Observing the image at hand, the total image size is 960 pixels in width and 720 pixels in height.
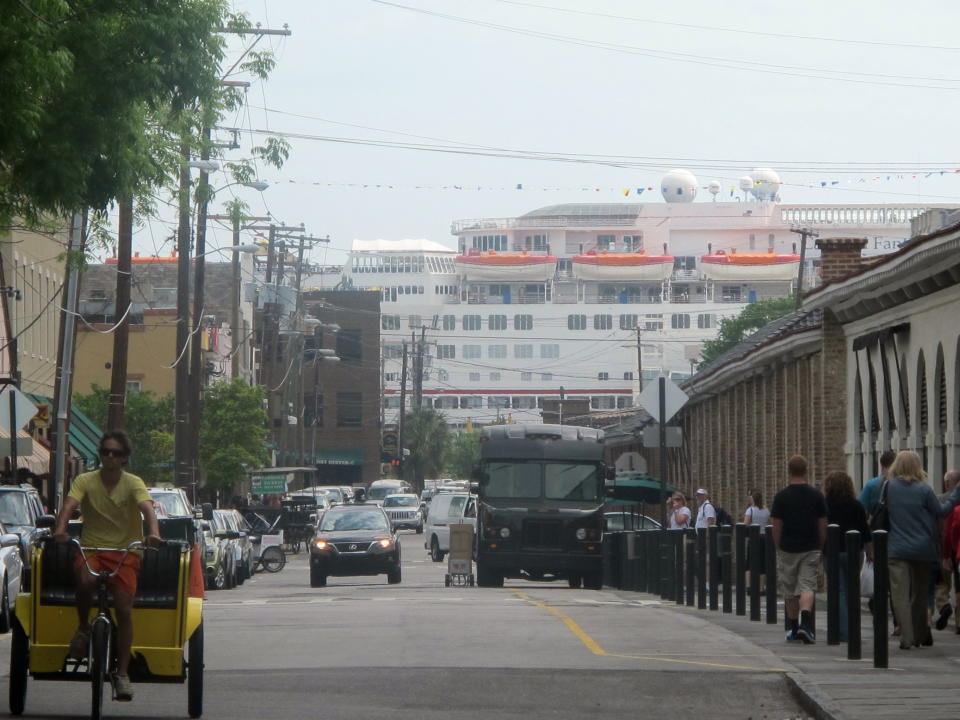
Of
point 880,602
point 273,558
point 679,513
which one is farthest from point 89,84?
point 273,558

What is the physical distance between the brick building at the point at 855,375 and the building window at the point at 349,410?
303 ft

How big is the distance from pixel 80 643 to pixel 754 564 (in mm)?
10396

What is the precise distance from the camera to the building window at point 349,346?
139 m

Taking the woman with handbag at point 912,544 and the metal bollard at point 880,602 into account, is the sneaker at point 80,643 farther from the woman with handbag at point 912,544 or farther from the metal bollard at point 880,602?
the woman with handbag at point 912,544

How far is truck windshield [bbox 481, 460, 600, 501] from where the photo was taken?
1310 inches

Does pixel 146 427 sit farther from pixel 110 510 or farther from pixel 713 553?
pixel 110 510

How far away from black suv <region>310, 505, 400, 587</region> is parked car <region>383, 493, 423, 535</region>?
4596cm

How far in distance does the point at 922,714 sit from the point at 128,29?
9.27m

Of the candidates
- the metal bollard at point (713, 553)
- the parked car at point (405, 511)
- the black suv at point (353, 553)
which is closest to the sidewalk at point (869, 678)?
the metal bollard at point (713, 553)

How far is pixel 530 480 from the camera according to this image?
33.3m

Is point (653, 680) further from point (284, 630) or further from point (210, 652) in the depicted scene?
point (284, 630)

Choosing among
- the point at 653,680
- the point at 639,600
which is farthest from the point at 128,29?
the point at 639,600

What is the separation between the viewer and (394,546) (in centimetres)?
3784

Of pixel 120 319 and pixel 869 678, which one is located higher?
pixel 120 319
